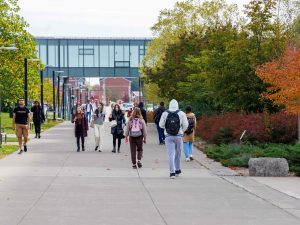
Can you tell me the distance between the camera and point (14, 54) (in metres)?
49.2

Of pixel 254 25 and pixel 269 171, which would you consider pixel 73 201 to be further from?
pixel 254 25

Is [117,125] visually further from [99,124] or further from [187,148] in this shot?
[187,148]

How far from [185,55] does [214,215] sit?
37759 mm

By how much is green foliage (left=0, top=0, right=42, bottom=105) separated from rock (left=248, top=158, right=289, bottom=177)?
3114 centimetres

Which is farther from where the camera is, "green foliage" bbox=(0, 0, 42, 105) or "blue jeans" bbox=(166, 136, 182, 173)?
"green foliage" bbox=(0, 0, 42, 105)

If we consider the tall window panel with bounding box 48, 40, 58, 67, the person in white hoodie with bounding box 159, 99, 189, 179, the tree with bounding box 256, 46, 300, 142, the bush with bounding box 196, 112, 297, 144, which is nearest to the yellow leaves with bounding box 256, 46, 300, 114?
the tree with bounding box 256, 46, 300, 142

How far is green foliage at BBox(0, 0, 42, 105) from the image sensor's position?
47.9 m

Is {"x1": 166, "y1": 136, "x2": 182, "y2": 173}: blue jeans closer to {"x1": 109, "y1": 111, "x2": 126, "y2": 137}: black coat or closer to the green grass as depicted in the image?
the green grass

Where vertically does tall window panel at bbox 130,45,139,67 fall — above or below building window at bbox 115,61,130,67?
above

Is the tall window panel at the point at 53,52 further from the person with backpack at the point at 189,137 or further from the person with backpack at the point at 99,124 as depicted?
the person with backpack at the point at 189,137

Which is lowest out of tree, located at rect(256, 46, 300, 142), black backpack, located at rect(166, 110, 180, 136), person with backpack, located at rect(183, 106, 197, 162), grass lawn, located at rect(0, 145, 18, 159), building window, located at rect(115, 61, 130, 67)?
grass lawn, located at rect(0, 145, 18, 159)

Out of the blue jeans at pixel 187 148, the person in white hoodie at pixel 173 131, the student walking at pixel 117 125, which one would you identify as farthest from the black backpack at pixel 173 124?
the student walking at pixel 117 125

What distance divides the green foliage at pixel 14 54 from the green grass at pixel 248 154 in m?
25.7

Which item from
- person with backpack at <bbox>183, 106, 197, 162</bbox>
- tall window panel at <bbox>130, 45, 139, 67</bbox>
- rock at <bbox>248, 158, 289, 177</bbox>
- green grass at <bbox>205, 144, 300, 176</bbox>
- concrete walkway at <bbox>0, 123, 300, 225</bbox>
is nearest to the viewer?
concrete walkway at <bbox>0, 123, 300, 225</bbox>
